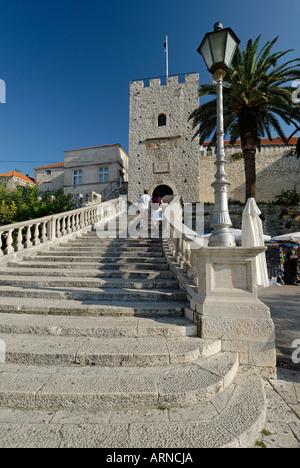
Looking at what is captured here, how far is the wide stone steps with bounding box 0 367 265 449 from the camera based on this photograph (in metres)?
1.65

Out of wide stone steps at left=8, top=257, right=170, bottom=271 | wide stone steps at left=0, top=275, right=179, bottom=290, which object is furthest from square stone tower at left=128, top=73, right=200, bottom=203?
wide stone steps at left=0, top=275, right=179, bottom=290

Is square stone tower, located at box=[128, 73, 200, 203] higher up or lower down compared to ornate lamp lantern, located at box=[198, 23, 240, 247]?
higher up

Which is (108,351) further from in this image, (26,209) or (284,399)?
(26,209)

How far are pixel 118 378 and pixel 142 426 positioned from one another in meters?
0.49

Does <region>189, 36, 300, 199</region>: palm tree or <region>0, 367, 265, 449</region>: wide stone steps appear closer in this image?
<region>0, 367, 265, 449</region>: wide stone steps

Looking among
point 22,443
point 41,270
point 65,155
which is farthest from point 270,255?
point 65,155

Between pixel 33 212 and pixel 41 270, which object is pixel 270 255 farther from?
pixel 33 212

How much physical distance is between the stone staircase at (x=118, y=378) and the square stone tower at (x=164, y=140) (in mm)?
17586

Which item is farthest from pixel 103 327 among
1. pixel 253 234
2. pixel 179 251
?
pixel 253 234

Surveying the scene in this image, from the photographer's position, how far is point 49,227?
755 centimetres

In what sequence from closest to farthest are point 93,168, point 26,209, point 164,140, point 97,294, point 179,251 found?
point 97,294 < point 179,251 < point 26,209 < point 164,140 < point 93,168

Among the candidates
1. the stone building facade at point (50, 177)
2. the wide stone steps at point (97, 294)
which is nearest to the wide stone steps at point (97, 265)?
the wide stone steps at point (97, 294)

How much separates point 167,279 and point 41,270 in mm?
2987

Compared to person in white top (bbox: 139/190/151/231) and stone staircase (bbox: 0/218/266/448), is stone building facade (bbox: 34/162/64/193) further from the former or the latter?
stone staircase (bbox: 0/218/266/448)
